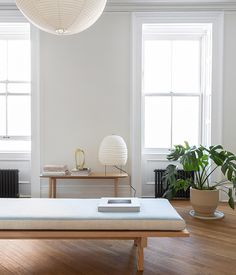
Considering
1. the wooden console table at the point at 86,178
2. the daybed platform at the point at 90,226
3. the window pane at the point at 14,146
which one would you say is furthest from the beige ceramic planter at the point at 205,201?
the window pane at the point at 14,146

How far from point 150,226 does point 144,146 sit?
2.66 meters

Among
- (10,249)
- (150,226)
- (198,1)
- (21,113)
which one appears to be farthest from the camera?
(21,113)

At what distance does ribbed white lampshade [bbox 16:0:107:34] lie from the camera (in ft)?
6.11

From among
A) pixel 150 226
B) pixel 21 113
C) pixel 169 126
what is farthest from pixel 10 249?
pixel 169 126

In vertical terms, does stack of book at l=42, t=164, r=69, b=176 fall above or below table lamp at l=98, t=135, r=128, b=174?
below

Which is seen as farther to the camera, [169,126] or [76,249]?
[169,126]

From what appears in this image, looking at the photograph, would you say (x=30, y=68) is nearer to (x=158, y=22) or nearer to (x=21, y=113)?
→ (x=21, y=113)

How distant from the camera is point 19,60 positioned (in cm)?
460

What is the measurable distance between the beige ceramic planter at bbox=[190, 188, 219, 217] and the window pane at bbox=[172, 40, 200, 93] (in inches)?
75.5

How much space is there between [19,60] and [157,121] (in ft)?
8.37

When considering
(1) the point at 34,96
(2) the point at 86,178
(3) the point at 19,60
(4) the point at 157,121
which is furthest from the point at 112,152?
(3) the point at 19,60

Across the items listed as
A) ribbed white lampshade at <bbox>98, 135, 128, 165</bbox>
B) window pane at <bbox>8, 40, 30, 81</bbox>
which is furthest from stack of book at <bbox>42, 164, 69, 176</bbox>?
window pane at <bbox>8, 40, 30, 81</bbox>

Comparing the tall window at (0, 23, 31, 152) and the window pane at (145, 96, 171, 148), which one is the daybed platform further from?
the tall window at (0, 23, 31, 152)

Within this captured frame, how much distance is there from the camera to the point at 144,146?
4.66m
